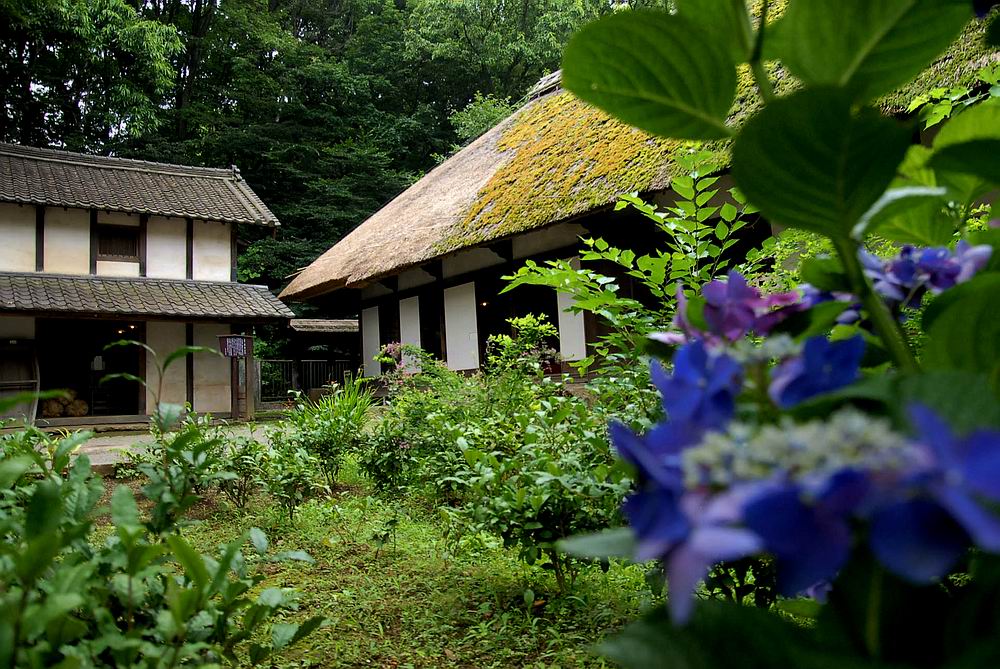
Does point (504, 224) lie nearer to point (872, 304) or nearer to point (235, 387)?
point (235, 387)

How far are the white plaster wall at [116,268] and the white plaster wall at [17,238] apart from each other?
0.86 metres

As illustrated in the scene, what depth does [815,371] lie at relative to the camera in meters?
0.38

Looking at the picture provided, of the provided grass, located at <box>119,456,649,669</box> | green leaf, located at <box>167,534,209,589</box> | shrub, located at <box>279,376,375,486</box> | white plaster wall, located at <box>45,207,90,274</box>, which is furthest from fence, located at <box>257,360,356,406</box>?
green leaf, located at <box>167,534,209,589</box>

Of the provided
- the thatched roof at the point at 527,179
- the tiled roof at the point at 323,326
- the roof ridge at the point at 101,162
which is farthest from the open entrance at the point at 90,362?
the tiled roof at the point at 323,326

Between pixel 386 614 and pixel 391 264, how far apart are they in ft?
21.7

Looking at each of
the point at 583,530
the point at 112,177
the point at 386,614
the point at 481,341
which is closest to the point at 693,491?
the point at 583,530

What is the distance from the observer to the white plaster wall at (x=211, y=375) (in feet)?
34.0

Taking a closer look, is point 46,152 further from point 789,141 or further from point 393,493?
point 789,141

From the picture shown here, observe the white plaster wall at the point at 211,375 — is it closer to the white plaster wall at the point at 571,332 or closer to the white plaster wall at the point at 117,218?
the white plaster wall at the point at 117,218

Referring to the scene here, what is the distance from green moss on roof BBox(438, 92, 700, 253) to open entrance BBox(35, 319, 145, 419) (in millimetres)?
6761

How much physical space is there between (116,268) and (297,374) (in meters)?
5.97

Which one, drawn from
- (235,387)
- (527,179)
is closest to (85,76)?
(235,387)

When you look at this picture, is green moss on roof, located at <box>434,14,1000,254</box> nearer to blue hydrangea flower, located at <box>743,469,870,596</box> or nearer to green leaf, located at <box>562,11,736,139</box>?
green leaf, located at <box>562,11,736,139</box>

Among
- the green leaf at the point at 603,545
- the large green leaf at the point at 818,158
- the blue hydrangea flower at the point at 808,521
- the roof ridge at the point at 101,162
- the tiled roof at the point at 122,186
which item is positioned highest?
the roof ridge at the point at 101,162
